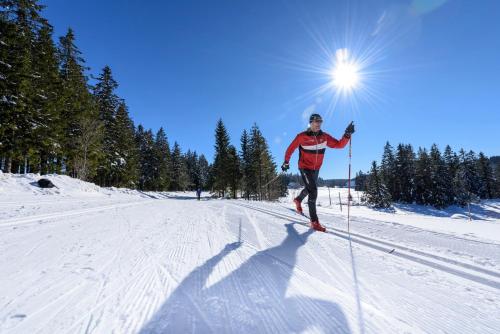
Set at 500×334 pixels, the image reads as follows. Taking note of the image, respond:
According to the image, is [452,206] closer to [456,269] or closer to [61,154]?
[456,269]

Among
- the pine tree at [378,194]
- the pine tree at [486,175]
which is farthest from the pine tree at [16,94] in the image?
the pine tree at [486,175]

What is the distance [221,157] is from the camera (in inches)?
1713

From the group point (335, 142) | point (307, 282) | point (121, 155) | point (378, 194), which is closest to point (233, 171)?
point (121, 155)

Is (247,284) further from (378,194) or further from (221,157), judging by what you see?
(378,194)

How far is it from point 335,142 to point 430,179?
6092 centimetres

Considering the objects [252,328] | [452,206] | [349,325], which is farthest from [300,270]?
[452,206]

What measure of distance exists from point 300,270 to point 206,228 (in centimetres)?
244

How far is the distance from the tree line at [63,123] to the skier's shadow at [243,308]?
2137cm

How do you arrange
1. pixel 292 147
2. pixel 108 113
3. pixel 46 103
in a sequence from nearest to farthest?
pixel 292 147 → pixel 46 103 → pixel 108 113

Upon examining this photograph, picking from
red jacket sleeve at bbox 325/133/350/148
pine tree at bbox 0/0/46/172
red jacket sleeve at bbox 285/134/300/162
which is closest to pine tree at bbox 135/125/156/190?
pine tree at bbox 0/0/46/172

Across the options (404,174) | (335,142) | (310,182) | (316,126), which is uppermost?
(404,174)

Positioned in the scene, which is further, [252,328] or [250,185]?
[250,185]

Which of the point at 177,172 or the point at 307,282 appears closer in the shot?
the point at 307,282

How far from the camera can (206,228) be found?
4.27 meters
